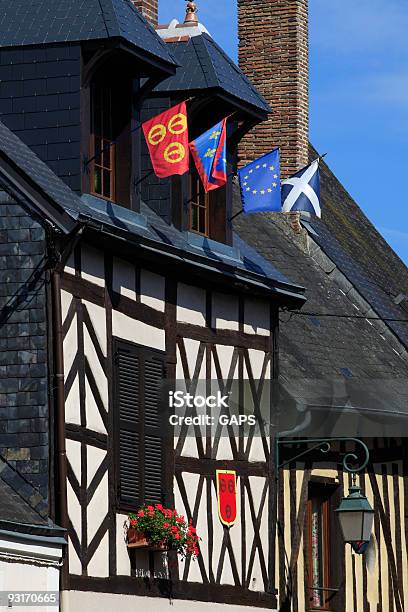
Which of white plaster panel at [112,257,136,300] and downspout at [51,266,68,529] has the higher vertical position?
white plaster panel at [112,257,136,300]

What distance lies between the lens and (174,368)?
789 inches

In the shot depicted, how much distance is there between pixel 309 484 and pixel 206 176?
15.3ft

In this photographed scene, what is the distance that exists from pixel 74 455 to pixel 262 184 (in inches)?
223

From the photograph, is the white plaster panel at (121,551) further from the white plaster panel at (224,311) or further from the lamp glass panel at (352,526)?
the white plaster panel at (224,311)

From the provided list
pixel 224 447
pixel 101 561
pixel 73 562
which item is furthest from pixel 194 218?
pixel 73 562

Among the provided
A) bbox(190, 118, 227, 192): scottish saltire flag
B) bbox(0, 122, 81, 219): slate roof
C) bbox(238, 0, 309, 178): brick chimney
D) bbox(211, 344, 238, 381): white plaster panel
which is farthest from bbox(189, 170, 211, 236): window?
bbox(238, 0, 309, 178): brick chimney

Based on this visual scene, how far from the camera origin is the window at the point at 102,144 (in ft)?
64.8

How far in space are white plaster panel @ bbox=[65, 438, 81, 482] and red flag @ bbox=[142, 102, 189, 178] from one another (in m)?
3.39

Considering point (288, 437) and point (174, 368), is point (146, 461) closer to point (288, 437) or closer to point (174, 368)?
point (174, 368)

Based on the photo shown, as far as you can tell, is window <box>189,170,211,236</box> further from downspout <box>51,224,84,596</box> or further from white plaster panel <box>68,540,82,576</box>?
white plaster panel <box>68,540,82,576</box>

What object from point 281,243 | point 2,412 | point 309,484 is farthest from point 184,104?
point 281,243

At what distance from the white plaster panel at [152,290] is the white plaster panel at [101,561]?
2.60m

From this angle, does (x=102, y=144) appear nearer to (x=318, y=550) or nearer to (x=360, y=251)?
(x=318, y=550)

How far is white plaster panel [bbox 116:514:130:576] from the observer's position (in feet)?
60.6
